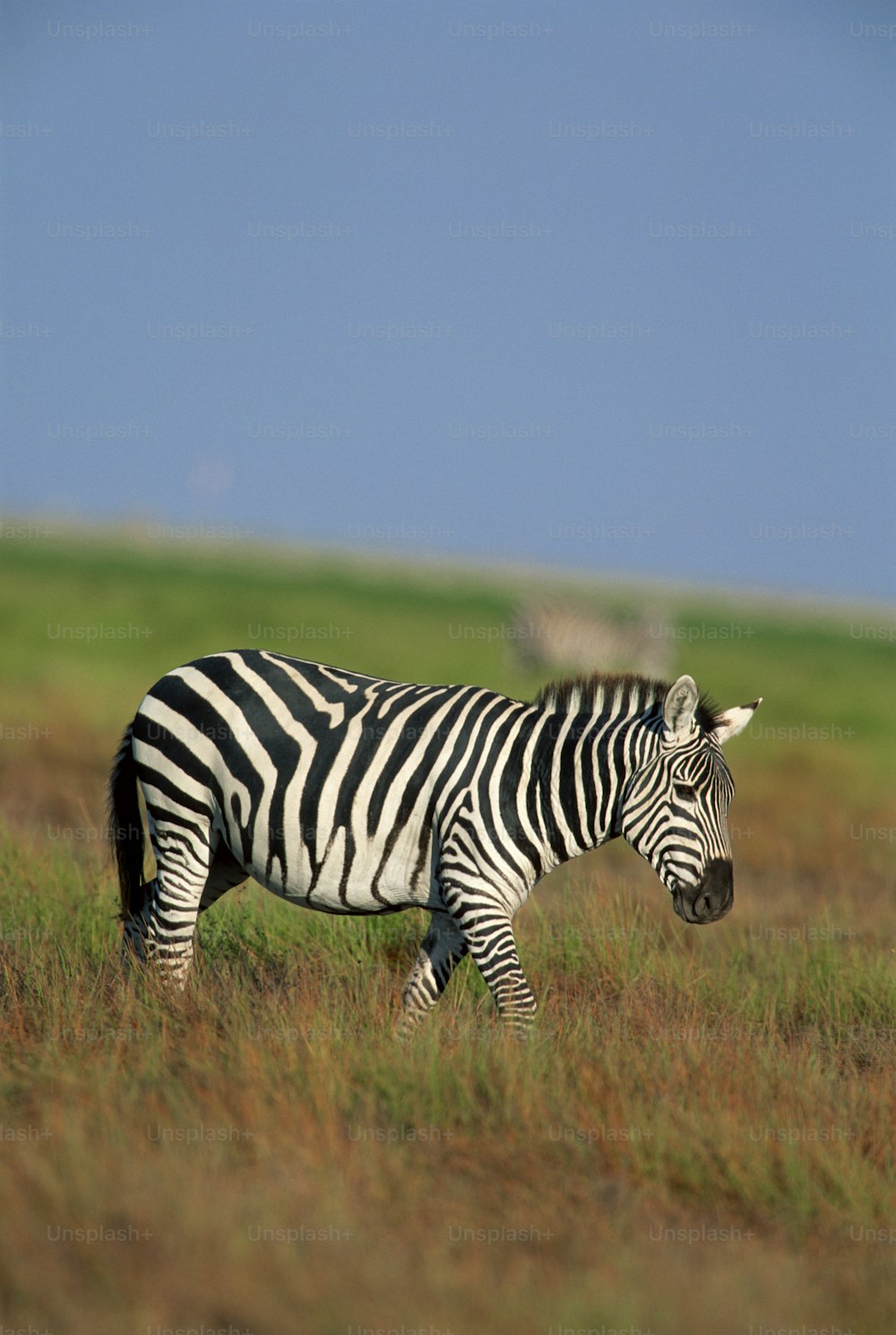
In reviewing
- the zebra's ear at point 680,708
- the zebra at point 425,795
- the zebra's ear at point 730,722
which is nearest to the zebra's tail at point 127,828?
the zebra at point 425,795

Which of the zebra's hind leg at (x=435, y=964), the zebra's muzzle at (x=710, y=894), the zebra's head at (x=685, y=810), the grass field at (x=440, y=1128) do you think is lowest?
the grass field at (x=440, y=1128)

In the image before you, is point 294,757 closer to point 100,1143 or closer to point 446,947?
point 446,947

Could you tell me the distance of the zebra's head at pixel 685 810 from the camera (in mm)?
5695

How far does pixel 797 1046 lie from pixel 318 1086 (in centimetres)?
287

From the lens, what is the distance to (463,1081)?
4883mm

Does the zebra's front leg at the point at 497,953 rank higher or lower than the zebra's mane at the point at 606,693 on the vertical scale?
lower

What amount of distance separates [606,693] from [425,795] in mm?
1063

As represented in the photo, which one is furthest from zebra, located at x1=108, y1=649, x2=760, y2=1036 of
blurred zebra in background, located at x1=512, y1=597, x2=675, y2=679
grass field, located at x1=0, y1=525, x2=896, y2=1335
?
blurred zebra in background, located at x1=512, y1=597, x2=675, y2=679

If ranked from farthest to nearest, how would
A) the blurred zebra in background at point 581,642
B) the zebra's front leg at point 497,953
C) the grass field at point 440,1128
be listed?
the blurred zebra in background at point 581,642
the zebra's front leg at point 497,953
the grass field at point 440,1128

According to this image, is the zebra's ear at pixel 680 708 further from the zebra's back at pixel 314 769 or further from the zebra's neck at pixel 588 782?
the zebra's back at pixel 314 769

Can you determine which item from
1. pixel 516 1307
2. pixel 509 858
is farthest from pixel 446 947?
pixel 516 1307

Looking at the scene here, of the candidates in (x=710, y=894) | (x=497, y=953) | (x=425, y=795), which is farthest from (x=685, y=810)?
(x=425, y=795)

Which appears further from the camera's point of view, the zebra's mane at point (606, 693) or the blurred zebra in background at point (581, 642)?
the blurred zebra in background at point (581, 642)

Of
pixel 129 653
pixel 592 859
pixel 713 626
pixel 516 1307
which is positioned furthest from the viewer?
pixel 713 626
